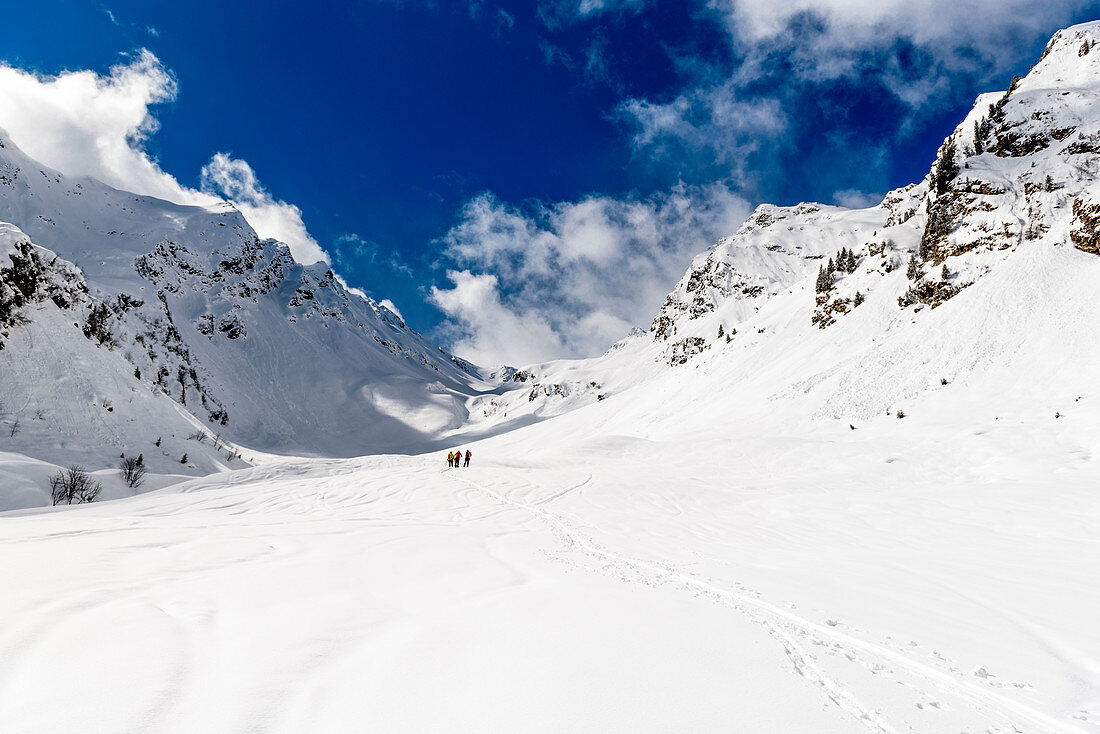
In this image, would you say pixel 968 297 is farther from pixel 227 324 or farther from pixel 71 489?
pixel 227 324

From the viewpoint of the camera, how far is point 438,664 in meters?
3.13

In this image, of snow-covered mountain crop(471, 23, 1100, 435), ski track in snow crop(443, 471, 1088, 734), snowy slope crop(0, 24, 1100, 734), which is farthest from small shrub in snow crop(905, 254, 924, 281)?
ski track in snow crop(443, 471, 1088, 734)

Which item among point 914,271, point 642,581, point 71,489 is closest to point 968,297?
point 914,271

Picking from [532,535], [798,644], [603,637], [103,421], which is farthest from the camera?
[103,421]

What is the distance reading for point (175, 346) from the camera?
74500 millimetres

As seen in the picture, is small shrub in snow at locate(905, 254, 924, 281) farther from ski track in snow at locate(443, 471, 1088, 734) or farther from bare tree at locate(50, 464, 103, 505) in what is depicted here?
bare tree at locate(50, 464, 103, 505)

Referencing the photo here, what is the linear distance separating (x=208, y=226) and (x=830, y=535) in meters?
161

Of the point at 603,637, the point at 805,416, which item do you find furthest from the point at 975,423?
the point at 603,637

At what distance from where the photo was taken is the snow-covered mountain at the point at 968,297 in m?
25.3

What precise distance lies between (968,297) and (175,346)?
10173 centimetres

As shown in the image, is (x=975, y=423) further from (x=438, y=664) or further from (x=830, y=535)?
(x=438, y=664)

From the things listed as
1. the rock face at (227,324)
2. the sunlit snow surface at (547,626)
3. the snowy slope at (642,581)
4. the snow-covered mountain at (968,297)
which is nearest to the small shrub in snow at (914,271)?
the snow-covered mountain at (968,297)

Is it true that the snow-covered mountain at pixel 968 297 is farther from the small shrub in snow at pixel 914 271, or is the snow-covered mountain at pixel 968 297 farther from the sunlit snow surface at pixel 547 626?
the sunlit snow surface at pixel 547 626

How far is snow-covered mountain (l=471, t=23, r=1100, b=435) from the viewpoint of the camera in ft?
82.9
